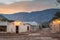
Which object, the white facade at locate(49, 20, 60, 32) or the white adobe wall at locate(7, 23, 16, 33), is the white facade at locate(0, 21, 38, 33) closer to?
the white adobe wall at locate(7, 23, 16, 33)

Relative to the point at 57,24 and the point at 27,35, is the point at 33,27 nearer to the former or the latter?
the point at 27,35

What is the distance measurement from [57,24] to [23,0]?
50cm

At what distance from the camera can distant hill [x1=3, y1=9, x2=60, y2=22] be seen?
143cm

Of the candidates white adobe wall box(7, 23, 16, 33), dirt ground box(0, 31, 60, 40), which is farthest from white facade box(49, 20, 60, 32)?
white adobe wall box(7, 23, 16, 33)

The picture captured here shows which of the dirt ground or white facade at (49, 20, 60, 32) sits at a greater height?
white facade at (49, 20, 60, 32)

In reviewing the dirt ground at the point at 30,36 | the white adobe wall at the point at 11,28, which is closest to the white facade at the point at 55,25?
the dirt ground at the point at 30,36

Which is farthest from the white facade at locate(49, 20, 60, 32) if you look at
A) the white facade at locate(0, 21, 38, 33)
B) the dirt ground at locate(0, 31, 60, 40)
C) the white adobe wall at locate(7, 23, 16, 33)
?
the white adobe wall at locate(7, 23, 16, 33)

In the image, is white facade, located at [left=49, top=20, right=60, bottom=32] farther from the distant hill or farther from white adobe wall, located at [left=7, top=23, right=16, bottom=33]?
white adobe wall, located at [left=7, top=23, right=16, bottom=33]

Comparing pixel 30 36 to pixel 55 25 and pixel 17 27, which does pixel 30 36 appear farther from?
pixel 55 25

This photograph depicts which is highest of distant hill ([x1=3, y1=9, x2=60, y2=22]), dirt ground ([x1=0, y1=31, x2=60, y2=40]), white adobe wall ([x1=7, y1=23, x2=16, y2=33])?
distant hill ([x1=3, y1=9, x2=60, y2=22])

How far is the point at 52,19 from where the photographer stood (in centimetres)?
142

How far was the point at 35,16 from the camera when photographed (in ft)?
4.81

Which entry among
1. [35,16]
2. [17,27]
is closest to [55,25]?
[35,16]

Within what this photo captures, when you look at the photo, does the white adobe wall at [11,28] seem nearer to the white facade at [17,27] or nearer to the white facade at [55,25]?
the white facade at [17,27]
